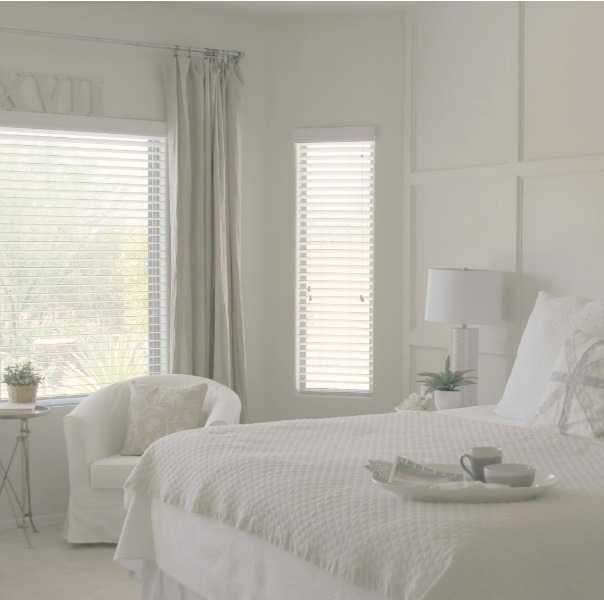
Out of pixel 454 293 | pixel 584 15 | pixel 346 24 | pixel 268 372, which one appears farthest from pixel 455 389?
pixel 346 24

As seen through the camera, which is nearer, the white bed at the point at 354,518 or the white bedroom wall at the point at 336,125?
the white bed at the point at 354,518

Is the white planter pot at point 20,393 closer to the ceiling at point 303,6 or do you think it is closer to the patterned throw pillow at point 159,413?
the patterned throw pillow at point 159,413

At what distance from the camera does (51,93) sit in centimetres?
504

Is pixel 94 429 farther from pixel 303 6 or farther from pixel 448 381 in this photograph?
pixel 303 6

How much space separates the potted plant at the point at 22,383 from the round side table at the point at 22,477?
0.25 ft

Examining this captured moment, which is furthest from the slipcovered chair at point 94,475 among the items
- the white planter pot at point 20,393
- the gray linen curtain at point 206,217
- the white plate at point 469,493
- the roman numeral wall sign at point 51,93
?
the white plate at point 469,493

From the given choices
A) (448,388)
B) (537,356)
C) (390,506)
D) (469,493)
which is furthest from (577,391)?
(448,388)

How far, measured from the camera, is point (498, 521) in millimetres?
2186

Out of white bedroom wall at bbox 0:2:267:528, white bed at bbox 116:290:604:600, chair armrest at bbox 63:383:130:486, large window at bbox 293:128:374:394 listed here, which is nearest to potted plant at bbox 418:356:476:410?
white bed at bbox 116:290:604:600

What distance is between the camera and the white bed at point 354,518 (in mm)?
2086

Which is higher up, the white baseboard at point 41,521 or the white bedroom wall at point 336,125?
the white bedroom wall at point 336,125

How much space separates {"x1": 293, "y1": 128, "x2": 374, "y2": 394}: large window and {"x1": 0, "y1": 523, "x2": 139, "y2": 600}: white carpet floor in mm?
1817

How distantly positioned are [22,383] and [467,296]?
2.33 m

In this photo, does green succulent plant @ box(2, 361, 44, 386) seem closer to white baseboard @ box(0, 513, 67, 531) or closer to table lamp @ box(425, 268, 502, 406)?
white baseboard @ box(0, 513, 67, 531)
